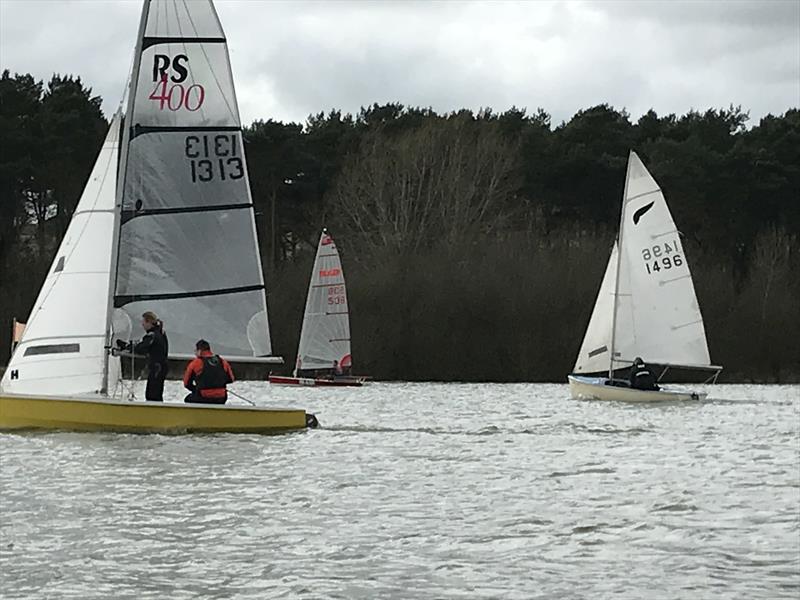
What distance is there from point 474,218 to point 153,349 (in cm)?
3713

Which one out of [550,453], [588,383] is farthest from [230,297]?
[588,383]

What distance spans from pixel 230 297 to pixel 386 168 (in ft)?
114

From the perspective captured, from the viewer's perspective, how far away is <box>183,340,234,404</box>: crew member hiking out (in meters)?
17.9

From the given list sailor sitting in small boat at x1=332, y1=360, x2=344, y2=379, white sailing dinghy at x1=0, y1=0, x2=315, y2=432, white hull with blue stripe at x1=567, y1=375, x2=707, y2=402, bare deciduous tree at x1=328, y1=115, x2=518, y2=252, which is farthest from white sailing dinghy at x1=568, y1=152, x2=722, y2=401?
bare deciduous tree at x1=328, y1=115, x2=518, y2=252

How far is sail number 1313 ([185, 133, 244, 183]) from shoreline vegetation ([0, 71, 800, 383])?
87.7ft

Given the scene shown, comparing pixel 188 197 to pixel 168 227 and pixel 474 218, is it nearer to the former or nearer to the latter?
pixel 168 227

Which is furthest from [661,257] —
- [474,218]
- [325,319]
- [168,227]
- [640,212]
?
[474,218]

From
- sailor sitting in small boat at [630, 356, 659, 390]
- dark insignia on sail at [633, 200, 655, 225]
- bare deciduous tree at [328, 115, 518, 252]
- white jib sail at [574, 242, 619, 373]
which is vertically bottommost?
sailor sitting in small boat at [630, 356, 659, 390]

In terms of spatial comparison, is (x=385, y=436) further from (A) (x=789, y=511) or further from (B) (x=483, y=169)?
(B) (x=483, y=169)

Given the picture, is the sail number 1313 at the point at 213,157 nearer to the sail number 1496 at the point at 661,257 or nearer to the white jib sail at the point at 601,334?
the white jib sail at the point at 601,334

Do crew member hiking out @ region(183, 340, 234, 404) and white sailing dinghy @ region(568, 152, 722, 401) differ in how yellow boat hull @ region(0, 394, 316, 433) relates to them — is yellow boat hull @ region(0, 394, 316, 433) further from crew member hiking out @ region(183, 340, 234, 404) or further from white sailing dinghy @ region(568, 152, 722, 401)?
white sailing dinghy @ region(568, 152, 722, 401)

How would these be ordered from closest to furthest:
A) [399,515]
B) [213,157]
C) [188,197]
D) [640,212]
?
[399,515], [188,197], [213,157], [640,212]

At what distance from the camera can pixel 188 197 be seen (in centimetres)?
1934

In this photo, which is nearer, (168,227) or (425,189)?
(168,227)
